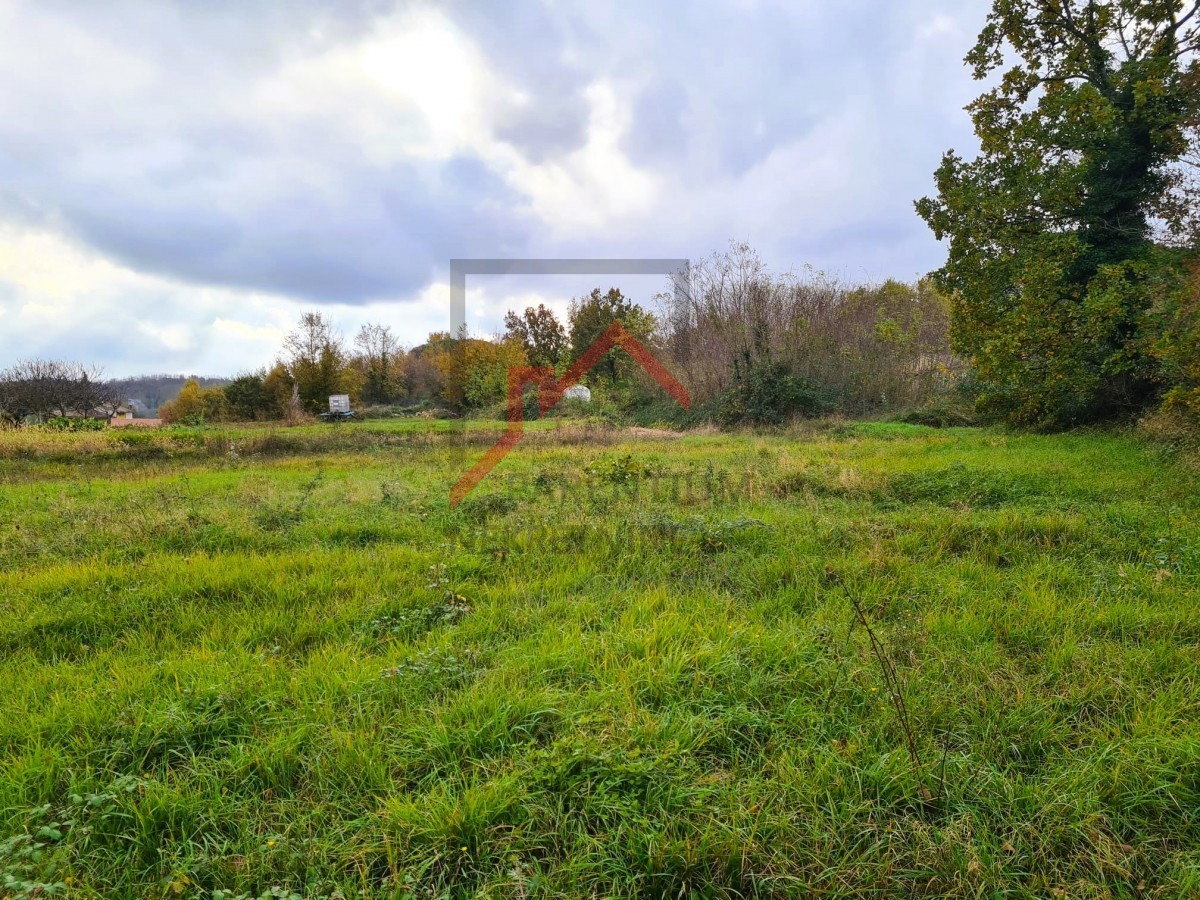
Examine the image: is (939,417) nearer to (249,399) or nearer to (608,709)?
(608,709)

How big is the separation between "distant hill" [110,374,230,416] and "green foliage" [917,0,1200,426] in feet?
147

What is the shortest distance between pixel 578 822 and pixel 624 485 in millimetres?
6227

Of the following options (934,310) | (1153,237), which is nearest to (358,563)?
(1153,237)

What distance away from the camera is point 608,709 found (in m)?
2.42

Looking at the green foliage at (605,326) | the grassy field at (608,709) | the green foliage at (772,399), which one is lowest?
the grassy field at (608,709)

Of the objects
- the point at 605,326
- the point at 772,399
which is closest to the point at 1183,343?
the point at 772,399

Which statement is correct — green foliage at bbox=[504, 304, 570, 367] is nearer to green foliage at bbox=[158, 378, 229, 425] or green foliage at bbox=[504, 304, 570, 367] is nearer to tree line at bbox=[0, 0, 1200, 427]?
green foliage at bbox=[158, 378, 229, 425]

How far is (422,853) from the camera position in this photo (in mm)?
1726

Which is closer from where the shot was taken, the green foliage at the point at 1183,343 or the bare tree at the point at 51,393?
the green foliage at the point at 1183,343

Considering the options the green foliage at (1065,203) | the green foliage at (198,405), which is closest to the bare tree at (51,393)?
the green foliage at (198,405)

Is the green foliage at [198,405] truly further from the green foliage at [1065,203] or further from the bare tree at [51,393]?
the green foliage at [1065,203]

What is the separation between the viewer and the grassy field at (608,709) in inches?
67.7

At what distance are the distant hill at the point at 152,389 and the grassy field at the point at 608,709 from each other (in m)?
41.2

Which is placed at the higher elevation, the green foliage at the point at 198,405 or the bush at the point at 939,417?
the green foliage at the point at 198,405
